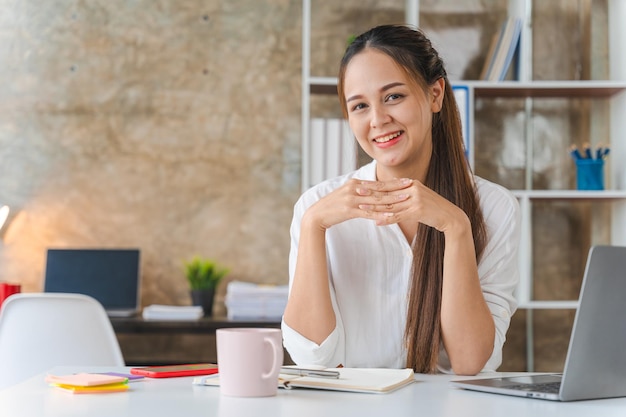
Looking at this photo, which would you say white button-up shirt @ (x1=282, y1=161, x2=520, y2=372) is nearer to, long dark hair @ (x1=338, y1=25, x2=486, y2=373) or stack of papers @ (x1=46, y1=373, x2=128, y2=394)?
long dark hair @ (x1=338, y1=25, x2=486, y2=373)

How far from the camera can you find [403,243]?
178cm

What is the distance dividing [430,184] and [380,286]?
273 millimetres

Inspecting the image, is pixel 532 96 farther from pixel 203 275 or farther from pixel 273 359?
pixel 273 359

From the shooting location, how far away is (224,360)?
1.08 metres

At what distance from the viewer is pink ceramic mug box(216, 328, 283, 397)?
3.51 feet

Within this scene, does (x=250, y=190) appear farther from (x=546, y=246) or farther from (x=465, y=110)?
(x=546, y=246)

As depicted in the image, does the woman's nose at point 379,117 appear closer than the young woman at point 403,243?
No

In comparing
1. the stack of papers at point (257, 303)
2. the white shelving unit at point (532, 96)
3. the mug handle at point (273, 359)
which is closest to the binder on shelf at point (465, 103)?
the white shelving unit at point (532, 96)

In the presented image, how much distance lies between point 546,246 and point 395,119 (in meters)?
2.05

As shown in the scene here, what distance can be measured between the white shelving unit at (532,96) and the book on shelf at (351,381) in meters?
1.92

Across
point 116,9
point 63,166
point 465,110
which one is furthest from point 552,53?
point 63,166

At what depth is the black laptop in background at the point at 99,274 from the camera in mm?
3318

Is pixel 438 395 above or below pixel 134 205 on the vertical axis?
below

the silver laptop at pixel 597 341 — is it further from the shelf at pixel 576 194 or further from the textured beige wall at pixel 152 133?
the textured beige wall at pixel 152 133
